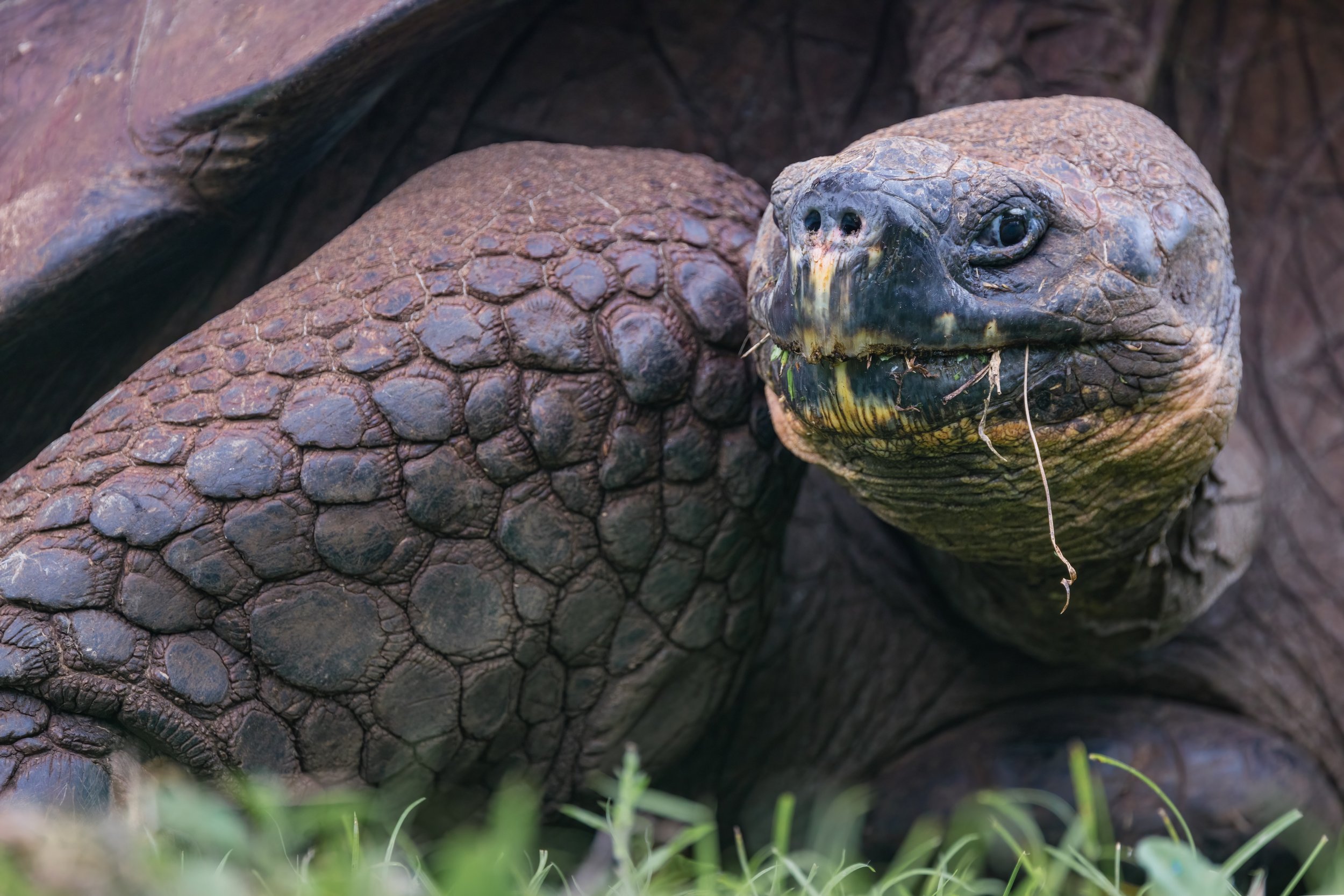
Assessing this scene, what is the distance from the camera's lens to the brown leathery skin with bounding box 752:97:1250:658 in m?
1.41

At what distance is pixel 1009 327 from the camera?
1444 mm

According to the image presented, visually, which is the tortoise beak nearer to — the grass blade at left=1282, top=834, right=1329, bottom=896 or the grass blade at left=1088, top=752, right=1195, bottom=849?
the grass blade at left=1088, top=752, right=1195, bottom=849

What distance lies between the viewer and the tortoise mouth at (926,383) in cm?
144

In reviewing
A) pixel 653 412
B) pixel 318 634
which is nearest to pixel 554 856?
pixel 318 634

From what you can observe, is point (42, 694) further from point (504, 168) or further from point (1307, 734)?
point (1307, 734)

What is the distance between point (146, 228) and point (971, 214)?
4.11 feet

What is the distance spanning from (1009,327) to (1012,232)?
0.12 m

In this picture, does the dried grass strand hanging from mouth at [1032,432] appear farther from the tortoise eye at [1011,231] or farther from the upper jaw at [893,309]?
the tortoise eye at [1011,231]

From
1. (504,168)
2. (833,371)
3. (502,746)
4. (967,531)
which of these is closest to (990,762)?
(967,531)

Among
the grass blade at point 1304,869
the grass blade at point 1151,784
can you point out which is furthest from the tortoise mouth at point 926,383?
the grass blade at point 1304,869

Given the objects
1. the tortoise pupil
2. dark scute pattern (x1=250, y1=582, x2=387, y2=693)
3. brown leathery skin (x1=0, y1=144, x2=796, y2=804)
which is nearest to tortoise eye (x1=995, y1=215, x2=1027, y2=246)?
the tortoise pupil

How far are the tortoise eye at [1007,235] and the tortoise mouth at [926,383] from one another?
0.36ft

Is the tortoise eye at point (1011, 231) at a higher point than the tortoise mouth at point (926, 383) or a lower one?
higher

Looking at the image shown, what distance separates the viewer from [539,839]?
2080 millimetres
